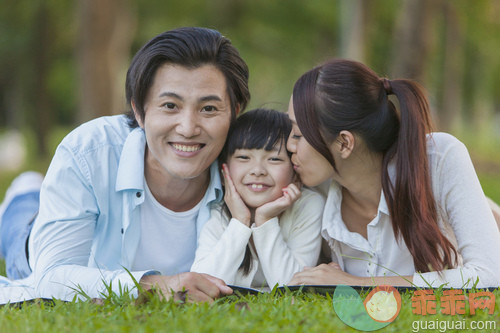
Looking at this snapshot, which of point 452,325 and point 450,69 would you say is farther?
point 450,69

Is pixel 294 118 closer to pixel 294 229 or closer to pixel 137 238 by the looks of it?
pixel 294 229

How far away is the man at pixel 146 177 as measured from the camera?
3217 millimetres

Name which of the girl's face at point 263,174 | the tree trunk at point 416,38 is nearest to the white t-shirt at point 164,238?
the girl's face at point 263,174

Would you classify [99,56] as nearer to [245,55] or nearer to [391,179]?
[391,179]

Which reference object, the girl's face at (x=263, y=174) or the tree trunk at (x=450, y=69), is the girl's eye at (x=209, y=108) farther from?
the tree trunk at (x=450, y=69)

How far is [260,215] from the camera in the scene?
11.4ft

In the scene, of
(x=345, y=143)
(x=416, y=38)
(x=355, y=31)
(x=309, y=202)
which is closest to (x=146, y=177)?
(x=309, y=202)

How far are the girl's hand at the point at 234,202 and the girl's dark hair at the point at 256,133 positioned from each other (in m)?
0.12

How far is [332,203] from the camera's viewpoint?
3.61 meters

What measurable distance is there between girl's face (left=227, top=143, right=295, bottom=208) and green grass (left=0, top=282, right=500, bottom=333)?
0.81 meters

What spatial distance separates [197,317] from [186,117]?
1225mm

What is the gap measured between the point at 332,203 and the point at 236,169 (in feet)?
2.09

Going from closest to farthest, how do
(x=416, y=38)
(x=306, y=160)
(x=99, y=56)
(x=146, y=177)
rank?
1. (x=306, y=160)
2. (x=146, y=177)
3. (x=99, y=56)
4. (x=416, y=38)

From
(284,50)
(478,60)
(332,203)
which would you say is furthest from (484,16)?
(332,203)
